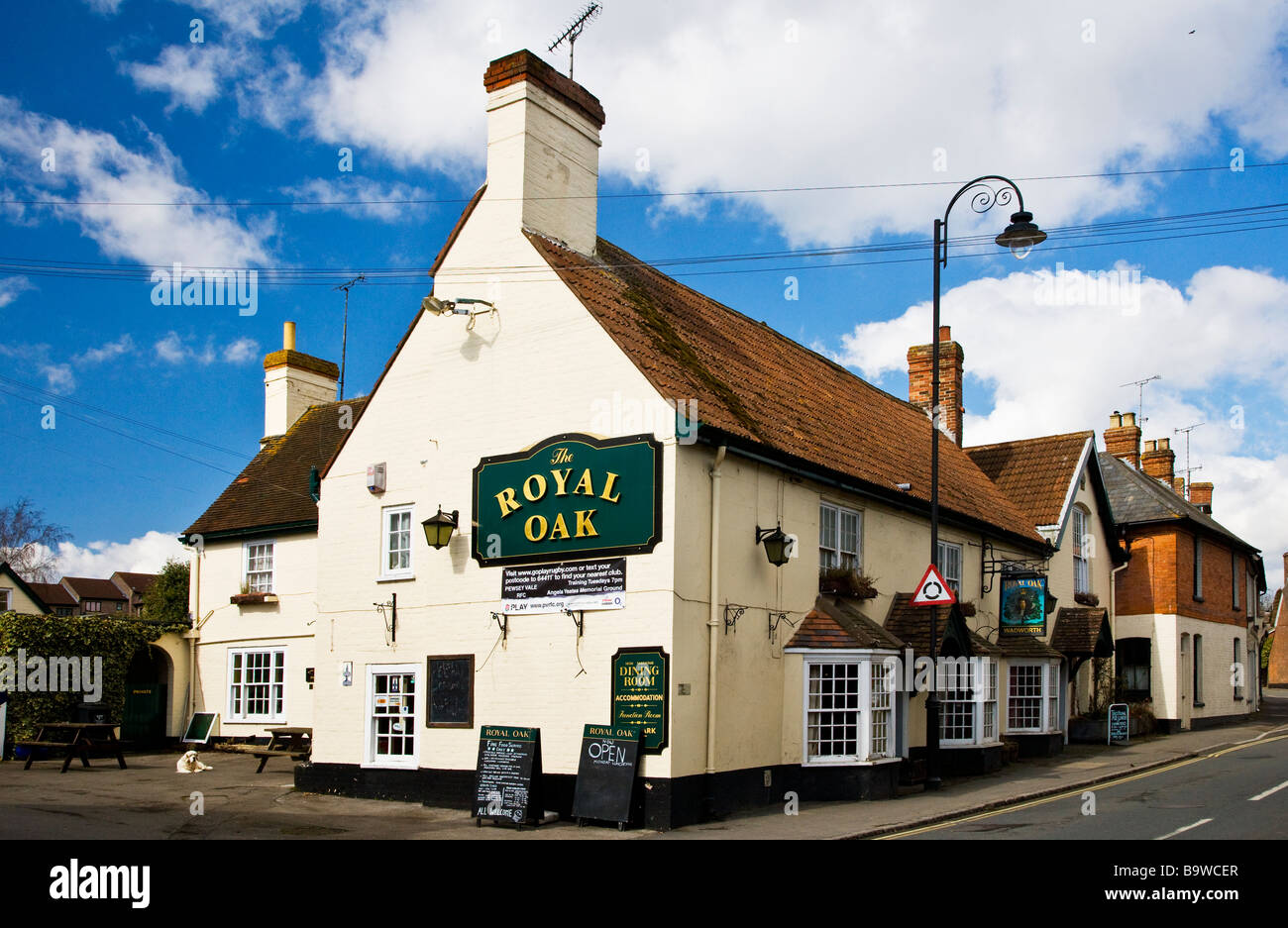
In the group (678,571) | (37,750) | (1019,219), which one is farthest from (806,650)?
(37,750)

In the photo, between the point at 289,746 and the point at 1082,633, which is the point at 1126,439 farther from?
the point at 289,746

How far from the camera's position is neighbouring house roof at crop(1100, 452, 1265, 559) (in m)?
33.3

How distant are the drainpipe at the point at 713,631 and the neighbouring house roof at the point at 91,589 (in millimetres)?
107922

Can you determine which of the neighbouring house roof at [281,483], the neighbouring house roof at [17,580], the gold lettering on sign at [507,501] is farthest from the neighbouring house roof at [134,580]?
the gold lettering on sign at [507,501]

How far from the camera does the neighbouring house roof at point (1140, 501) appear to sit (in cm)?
3331

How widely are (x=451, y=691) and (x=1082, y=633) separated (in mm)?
16967

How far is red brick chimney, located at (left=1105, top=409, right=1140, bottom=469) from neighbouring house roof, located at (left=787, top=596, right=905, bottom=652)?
26.1 metres

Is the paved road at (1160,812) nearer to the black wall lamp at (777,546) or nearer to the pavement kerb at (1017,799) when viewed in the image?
the pavement kerb at (1017,799)

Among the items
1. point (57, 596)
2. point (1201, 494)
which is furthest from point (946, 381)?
point (57, 596)

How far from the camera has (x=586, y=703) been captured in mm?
15703

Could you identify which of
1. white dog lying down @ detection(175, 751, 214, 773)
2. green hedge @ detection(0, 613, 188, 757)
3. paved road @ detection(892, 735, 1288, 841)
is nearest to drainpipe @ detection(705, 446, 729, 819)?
paved road @ detection(892, 735, 1288, 841)
